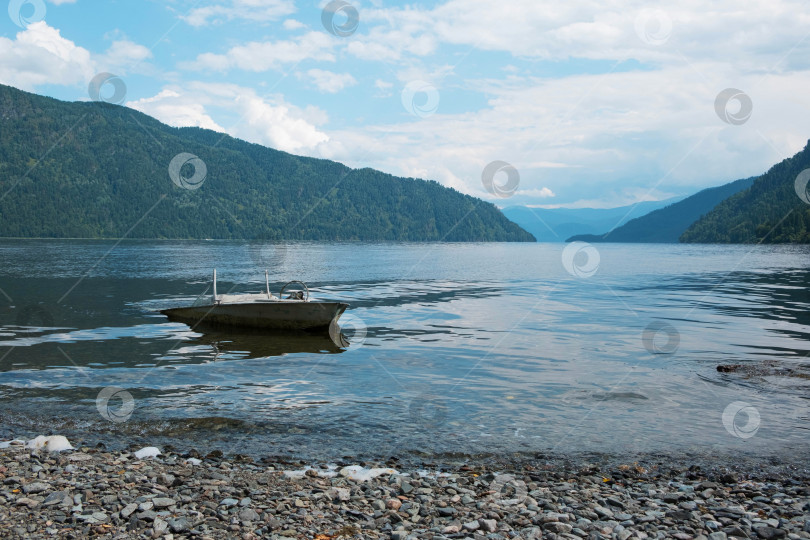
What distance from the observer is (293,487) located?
10.6m

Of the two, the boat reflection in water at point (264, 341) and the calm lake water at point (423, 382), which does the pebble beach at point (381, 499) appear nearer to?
the calm lake water at point (423, 382)

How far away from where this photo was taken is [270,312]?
104ft

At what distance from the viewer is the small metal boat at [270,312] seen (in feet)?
102

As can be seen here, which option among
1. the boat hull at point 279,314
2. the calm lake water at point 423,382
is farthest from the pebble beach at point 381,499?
the boat hull at point 279,314

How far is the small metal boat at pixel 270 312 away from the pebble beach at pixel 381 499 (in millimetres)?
18503

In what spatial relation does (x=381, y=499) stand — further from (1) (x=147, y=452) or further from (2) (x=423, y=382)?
(2) (x=423, y=382)

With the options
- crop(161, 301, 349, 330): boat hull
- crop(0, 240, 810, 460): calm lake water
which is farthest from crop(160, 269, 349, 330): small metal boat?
crop(0, 240, 810, 460): calm lake water

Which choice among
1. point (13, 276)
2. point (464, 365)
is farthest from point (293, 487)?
point (13, 276)

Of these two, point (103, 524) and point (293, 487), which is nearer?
point (103, 524)

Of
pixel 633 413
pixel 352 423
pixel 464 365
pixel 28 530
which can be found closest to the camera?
pixel 28 530

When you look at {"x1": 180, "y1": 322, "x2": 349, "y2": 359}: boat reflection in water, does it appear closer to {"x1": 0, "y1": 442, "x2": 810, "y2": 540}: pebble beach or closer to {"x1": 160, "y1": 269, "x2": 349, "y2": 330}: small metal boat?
{"x1": 160, "y1": 269, "x2": 349, "y2": 330}: small metal boat

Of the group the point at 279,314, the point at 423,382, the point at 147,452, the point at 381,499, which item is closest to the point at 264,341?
the point at 279,314

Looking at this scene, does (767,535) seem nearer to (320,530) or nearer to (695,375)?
(320,530)

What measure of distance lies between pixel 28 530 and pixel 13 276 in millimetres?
77305
